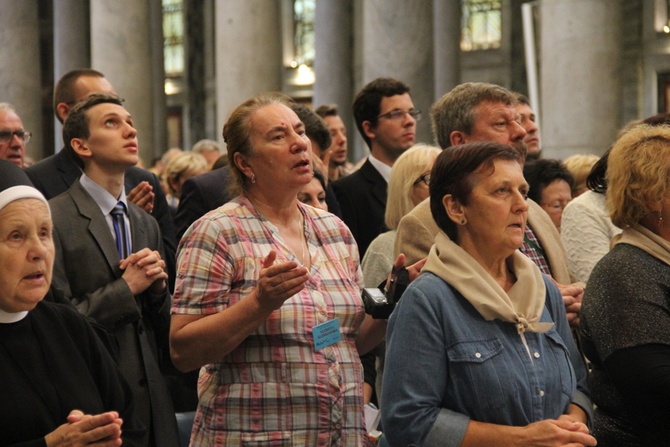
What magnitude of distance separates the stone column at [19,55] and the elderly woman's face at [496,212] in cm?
1920

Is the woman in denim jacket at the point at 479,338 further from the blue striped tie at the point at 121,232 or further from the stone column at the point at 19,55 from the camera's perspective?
the stone column at the point at 19,55

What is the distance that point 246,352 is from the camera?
3.84 metres

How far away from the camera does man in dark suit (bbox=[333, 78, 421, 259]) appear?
6602 mm

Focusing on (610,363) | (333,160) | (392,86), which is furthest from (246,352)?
(333,160)

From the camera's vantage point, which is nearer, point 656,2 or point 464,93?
point 464,93

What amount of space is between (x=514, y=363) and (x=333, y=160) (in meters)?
5.49

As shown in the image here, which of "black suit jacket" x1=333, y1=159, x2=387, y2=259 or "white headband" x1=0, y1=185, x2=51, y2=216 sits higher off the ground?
"white headband" x1=0, y1=185, x2=51, y2=216

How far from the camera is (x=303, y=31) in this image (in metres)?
29.9

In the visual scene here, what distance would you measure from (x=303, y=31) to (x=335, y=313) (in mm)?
26570

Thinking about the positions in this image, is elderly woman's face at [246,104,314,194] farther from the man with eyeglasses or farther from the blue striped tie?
the man with eyeglasses

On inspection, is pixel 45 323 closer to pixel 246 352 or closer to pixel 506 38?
pixel 246 352

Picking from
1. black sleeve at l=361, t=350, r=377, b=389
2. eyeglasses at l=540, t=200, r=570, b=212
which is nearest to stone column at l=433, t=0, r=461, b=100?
eyeglasses at l=540, t=200, r=570, b=212

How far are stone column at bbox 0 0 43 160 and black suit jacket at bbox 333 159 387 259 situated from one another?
1620 cm

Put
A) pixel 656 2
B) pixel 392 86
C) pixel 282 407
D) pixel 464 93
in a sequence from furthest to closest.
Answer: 1. pixel 656 2
2. pixel 392 86
3. pixel 464 93
4. pixel 282 407
